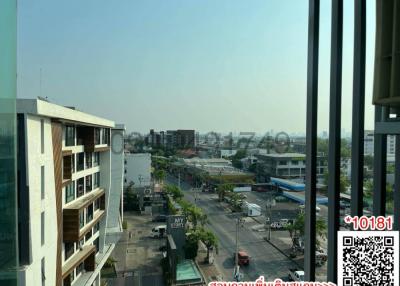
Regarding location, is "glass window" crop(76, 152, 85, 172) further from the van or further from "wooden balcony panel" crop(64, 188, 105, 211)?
the van

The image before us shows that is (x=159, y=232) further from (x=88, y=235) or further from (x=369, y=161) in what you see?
(x=369, y=161)

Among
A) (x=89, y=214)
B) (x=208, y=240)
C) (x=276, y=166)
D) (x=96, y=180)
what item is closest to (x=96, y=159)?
(x=96, y=180)

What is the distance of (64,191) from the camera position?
148 inches

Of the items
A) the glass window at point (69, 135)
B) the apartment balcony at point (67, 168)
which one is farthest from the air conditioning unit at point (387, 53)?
the glass window at point (69, 135)

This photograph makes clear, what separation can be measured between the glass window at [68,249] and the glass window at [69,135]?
1121 mm

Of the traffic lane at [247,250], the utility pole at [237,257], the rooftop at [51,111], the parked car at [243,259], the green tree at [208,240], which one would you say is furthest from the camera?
the green tree at [208,240]

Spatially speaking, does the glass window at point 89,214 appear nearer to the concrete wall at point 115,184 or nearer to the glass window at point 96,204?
the glass window at point 96,204

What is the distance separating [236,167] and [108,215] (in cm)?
222

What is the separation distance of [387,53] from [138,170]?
10163mm

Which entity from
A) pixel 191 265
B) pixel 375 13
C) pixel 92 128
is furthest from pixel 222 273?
pixel 375 13

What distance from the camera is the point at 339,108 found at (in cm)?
78

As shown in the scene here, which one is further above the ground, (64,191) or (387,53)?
(387,53)

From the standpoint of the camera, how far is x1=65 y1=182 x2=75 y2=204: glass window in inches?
152

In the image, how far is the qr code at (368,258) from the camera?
0.75 meters
